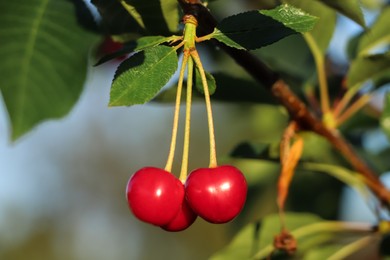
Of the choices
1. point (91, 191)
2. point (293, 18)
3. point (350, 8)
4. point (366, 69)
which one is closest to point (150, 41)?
point (293, 18)

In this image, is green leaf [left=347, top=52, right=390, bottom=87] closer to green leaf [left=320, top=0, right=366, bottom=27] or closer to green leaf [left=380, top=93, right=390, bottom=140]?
A: green leaf [left=380, top=93, right=390, bottom=140]

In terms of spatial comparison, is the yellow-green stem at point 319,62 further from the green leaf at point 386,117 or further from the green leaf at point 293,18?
the green leaf at point 293,18

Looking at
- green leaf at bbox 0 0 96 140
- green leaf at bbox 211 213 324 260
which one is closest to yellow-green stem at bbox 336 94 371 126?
green leaf at bbox 211 213 324 260

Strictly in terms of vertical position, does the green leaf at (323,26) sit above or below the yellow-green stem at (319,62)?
above

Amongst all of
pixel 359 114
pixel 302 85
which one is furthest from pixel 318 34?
pixel 359 114

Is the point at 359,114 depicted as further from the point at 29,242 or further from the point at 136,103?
the point at 29,242

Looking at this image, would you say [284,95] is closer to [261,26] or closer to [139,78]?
[261,26]

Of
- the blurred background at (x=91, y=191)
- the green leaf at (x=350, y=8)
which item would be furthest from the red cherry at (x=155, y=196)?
the blurred background at (x=91, y=191)
